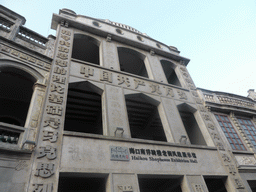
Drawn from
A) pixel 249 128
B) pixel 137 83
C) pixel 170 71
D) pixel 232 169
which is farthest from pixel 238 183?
pixel 170 71

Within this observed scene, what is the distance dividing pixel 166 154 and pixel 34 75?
6.22 metres

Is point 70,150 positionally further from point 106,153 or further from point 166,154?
point 166,154

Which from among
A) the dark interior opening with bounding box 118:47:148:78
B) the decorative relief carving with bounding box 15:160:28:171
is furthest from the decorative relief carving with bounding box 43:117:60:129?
the dark interior opening with bounding box 118:47:148:78

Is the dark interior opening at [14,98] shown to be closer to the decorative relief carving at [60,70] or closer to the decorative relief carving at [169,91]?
the decorative relief carving at [60,70]

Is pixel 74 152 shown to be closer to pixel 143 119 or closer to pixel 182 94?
pixel 143 119

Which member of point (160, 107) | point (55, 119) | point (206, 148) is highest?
point (160, 107)

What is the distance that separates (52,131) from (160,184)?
5.41 m

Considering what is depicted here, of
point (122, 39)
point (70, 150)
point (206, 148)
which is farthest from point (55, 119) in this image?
point (122, 39)

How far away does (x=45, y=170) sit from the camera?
17.5 ft

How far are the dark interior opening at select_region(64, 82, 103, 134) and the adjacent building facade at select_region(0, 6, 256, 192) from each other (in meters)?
0.05

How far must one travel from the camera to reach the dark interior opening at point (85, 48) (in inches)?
460

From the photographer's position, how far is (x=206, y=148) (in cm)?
878

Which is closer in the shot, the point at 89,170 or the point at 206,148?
the point at 89,170

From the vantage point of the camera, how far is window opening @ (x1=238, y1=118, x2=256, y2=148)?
35.9 ft
